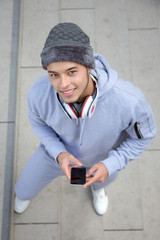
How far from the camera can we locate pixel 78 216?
2.21 metres

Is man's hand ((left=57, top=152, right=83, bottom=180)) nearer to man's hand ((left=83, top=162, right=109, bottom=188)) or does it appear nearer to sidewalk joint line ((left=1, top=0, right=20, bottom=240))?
man's hand ((left=83, top=162, right=109, bottom=188))

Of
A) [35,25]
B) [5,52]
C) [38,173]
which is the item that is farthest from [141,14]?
[38,173]

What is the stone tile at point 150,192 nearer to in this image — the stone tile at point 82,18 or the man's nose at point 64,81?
the stone tile at point 82,18

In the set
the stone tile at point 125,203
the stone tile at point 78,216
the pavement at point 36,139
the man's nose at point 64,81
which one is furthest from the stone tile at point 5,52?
the man's nose at point 64,81

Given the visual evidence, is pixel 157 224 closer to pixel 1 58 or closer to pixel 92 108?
pixel 92 108

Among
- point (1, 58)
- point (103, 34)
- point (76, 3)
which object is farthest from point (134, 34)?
point (1, 58)

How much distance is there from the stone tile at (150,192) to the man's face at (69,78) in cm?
142

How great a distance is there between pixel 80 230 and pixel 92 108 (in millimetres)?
1373

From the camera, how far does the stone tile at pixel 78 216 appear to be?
2160 millimetres

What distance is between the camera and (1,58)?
268cm

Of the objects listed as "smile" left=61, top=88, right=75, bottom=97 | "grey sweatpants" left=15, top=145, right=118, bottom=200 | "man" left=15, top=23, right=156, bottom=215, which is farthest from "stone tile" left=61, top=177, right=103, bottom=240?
"smile" left=61, top=88, right=75, bottom=97

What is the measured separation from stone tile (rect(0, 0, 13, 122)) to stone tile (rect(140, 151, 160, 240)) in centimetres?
133

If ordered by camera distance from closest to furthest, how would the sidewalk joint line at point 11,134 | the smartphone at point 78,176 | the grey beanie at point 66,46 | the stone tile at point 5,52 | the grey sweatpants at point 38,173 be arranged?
the grey beanie at point 66,46
the smartphone at point 78,176
the grey sweatpants at point 38,173
the sidewalk joint line at point 11,134
the stone tile at point 5,52

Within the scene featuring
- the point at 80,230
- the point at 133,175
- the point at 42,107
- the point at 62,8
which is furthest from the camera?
the point at 62,8
